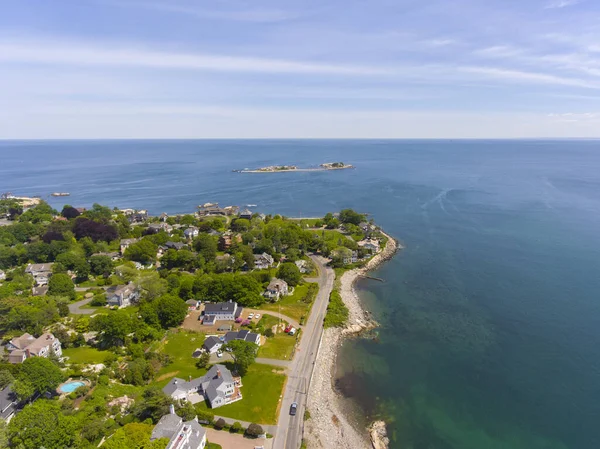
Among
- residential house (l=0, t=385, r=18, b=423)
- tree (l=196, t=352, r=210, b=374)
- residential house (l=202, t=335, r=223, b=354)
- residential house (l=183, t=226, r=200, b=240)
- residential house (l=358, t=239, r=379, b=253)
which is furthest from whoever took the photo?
residential house (l=183, t=226, r=200, b=240)

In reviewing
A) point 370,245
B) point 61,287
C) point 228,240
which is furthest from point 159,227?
point 370,245

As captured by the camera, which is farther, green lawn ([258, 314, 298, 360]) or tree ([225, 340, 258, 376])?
green lawn ([258, 314, 298, 360])

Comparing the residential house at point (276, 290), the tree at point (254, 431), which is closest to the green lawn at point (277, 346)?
the residential house at point (276, 290)

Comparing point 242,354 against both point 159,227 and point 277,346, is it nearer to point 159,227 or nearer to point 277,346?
point 277,346

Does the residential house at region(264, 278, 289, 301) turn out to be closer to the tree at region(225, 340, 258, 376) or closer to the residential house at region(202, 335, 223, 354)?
the residential house at region(202, 335, 223, 354)

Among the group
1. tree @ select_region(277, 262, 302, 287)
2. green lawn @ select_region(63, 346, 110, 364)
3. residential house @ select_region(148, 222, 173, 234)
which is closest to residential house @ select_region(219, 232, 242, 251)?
residential house @ select_region(148, 222, 173, 234)

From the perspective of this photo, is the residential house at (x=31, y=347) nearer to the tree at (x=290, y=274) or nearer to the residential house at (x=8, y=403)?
the residential house at (x=8, y=403)

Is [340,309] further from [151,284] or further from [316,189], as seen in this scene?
[316,189]
